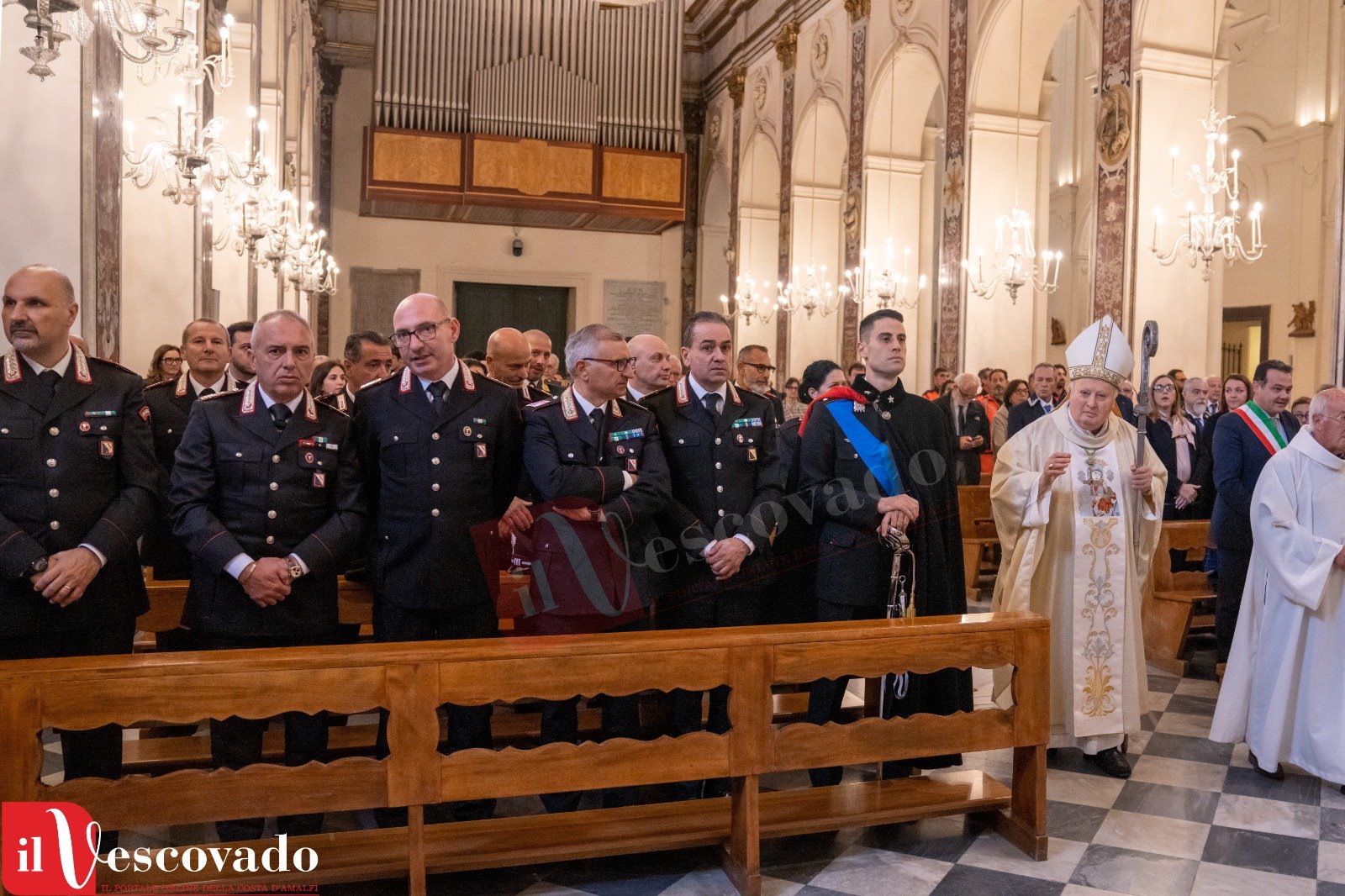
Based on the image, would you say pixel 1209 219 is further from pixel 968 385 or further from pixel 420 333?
pixel 420 333

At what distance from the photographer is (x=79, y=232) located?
4812mm

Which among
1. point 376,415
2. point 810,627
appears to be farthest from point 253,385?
point 810,627

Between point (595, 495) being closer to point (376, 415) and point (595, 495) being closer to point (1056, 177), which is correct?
point (376, 415)

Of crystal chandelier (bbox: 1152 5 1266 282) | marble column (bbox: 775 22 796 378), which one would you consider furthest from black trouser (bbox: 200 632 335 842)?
marble column (bbox: 775 22 796 378)

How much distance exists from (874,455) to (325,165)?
1547 cm

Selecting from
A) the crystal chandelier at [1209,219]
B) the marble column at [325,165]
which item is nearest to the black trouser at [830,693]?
the crystal chandelier at [1209,219]

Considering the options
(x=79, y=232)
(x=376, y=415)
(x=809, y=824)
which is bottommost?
(x=809, y=824)

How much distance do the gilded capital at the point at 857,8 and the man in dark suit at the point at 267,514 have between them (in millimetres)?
10833

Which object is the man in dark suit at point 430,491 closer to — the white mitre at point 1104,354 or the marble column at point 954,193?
the white mitre at point 1104,354

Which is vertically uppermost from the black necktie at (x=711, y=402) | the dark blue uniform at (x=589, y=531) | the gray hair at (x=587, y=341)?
the gray hair at (x=587, y=341)

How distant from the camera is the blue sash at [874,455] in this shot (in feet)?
12.4

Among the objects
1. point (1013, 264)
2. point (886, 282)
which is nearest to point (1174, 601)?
point (1013, 264)

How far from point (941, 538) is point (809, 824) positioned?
3.71 feet

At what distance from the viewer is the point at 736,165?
16984 millimetres
